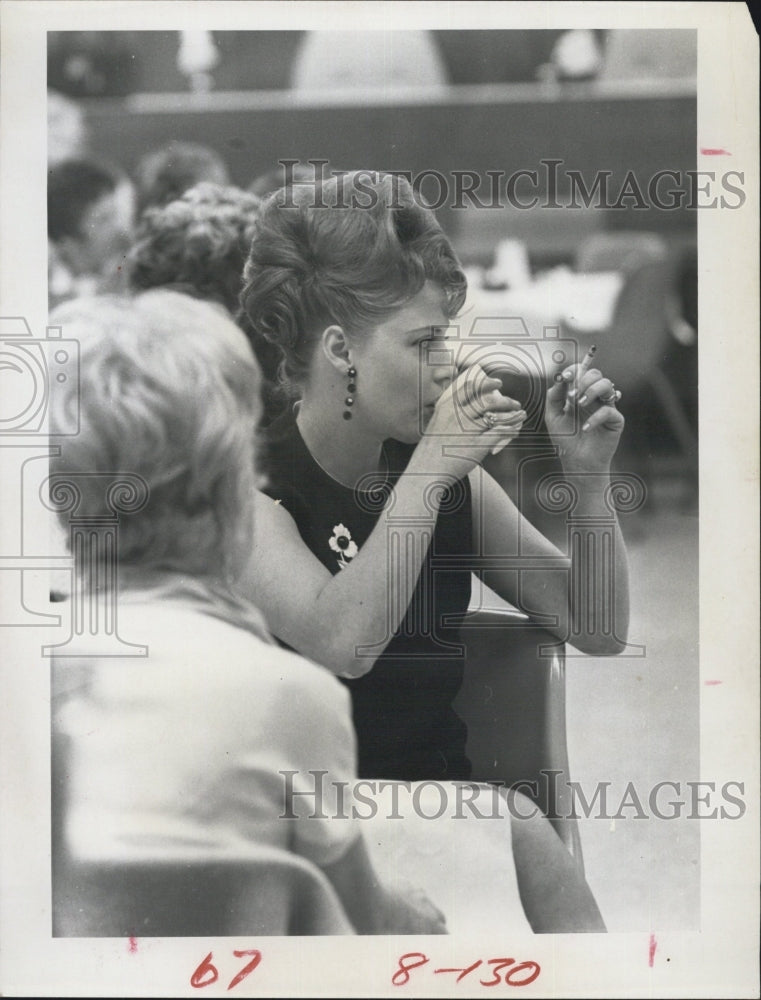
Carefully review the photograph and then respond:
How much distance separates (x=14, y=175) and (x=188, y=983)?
1.90 meters

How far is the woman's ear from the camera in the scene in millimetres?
2494

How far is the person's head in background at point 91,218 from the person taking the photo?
→ 8.17 ft

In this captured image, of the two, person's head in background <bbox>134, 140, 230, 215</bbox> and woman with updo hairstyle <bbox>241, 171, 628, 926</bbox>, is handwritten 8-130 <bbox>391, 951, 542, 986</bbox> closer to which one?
woman with updo hairstyle <bbox>241, 171, 628, 926</bbox>

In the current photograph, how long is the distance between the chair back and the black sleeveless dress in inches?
1.5

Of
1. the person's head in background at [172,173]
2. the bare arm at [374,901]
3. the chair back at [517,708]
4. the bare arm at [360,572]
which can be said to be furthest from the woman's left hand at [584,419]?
the bare arm at [374,901]

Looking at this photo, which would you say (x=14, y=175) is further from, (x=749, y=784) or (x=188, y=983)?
(x=749, y=784)

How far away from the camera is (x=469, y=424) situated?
8.23ft

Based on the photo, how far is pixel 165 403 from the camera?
2.47 meters

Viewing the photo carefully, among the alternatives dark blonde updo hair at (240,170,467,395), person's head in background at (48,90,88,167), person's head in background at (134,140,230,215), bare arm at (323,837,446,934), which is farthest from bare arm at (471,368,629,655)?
person's head in background at (48,90,88,167)

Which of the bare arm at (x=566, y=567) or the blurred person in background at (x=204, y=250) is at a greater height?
the blurred person in background at (x=204, y=250)

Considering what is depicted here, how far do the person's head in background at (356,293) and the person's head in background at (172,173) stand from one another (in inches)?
5.8

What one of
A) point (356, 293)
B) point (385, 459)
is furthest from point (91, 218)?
point (385, 459)

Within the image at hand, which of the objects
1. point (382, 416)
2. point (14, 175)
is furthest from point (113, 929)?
point (14, 175)

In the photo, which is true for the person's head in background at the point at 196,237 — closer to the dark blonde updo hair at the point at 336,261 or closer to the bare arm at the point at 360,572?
the dark blonde updo hair at the point at 336,261
